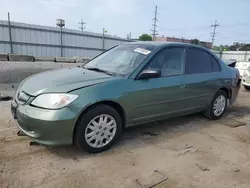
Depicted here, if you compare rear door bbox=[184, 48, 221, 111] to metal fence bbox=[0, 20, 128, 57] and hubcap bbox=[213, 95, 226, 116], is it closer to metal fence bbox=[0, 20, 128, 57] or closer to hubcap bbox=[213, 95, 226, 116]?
hubcap bbox=[213, 95, 226, 116]

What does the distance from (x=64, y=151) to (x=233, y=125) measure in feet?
11.4

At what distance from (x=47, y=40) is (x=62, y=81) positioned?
9710 mm

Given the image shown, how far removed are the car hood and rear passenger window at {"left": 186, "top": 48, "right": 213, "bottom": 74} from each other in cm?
171

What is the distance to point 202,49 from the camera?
14.5ft

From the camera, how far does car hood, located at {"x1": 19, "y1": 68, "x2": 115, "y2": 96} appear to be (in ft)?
9.11

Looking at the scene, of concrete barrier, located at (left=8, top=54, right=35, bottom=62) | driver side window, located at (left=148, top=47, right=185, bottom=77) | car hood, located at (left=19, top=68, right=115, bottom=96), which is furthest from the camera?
concrete barrier, located at (left=8, top=54, right=35, bottom=62)

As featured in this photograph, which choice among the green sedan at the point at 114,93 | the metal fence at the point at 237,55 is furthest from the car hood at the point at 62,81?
the metal fence at the point at 237,55

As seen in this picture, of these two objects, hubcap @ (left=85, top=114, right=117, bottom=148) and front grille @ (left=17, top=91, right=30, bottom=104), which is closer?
front grille @ (left=17, top=91, right=30, bottom=104)

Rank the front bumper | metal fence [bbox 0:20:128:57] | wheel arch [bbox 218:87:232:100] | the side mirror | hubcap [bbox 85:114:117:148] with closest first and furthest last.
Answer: the front bumper
hubcap [bbox 85:114:117:148]
the side mirror
wheel arch [bbox 218:87:232:100]
metal fence [bbox 0:20:128:57]

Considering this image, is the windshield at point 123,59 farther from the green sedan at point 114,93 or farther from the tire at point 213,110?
the tire at point 213,110

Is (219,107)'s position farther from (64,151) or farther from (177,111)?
(64,151)

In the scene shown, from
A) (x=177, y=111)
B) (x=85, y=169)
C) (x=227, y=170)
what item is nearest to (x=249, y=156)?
(x=227, y=170)

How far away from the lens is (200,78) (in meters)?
4.18

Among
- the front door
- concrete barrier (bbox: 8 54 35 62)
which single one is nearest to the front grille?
the front door
